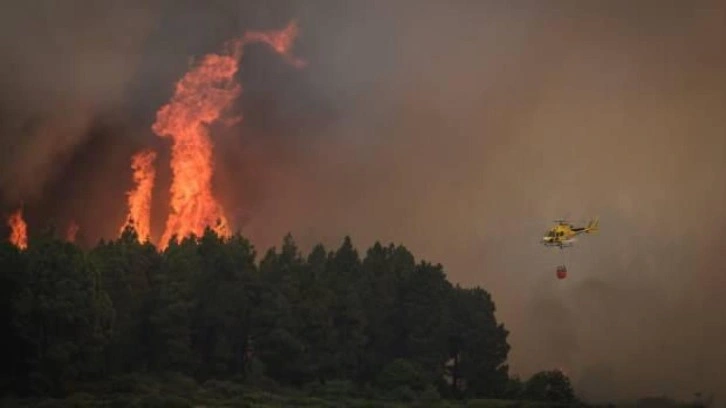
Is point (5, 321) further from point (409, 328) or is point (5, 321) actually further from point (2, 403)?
point (409, 328)

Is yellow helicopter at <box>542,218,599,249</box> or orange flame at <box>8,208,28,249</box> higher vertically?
orange flame at <box>8,208,28,249</box>

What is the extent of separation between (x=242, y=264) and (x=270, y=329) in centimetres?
660

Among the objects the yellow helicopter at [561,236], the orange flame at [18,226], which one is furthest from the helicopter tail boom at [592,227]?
the orange flame at [18,226]

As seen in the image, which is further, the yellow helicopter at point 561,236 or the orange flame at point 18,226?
the orange flame at point 18,226

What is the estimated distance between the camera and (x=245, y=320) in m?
84.9

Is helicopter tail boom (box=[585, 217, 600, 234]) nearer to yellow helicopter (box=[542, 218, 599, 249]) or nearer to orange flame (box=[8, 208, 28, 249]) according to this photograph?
yellow helicopter (box=[542, 218, 599, 249])

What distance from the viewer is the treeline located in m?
72.2

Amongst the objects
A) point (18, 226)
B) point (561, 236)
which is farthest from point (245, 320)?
point (18, 226)

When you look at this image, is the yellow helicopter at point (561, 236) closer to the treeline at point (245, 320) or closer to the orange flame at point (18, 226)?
the treeline at point (245, 320)

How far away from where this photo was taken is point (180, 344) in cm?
8012

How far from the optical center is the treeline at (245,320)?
72188 millimetres

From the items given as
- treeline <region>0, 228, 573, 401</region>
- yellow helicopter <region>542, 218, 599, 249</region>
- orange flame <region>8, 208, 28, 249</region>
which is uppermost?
orange flame <region>8, 208, 28, 249</region>

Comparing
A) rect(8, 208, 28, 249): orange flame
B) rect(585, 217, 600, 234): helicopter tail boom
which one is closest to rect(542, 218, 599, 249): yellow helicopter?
rect(585, 217, 600, 234): helicopter tail boom

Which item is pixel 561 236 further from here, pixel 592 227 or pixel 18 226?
pixel 18 226
